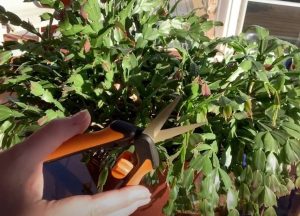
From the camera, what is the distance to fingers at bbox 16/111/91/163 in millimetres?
394

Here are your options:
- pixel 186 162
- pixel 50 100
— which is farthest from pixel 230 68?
pixel 50 100

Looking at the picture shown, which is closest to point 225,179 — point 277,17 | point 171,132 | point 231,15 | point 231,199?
point 231,199

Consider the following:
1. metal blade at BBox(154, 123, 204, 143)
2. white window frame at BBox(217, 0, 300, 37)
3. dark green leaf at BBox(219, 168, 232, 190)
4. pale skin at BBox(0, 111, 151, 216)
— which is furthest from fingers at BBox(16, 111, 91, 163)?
white window frame at BBox(217, 0, 300, 37)

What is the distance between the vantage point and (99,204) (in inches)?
15.5

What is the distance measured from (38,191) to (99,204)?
0.06m

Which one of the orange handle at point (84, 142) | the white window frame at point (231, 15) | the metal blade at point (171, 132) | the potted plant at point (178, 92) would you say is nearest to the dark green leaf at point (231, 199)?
the potted plant at point (178, 92)

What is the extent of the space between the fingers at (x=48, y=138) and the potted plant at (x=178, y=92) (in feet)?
0.91

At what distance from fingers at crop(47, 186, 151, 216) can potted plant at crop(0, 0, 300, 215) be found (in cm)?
27

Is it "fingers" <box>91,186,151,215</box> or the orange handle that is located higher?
"fingers" <box>91,186,151,215</box>

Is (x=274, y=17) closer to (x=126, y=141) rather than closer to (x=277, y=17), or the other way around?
(x=277, y=17)

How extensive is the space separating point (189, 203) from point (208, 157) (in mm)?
104

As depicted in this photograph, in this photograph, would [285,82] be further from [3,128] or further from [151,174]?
[3,128]

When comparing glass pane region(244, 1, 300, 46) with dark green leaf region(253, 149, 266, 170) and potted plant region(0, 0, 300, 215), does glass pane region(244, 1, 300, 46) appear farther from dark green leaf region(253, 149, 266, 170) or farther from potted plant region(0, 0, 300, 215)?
dark green leaf region(253, 149, 266, 170)

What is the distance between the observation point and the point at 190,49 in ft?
2.89
